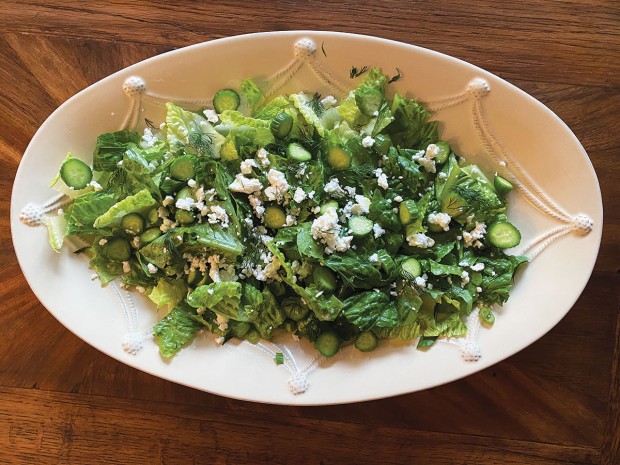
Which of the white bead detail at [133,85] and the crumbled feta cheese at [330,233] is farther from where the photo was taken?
the white bead detail at [133,85]

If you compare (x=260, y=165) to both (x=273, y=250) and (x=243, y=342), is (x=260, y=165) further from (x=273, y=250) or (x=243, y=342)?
(x=243, y=342)

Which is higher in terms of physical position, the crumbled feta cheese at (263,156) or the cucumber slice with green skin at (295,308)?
the crumbled feta cheese at (263,156)

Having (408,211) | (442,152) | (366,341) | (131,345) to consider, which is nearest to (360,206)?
(408,211)

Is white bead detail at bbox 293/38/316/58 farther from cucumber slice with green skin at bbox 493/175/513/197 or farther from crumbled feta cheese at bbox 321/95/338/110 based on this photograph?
cucumber slice with green skin at bbox 493/175/513/197

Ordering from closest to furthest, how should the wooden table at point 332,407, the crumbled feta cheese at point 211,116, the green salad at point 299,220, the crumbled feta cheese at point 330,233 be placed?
1. the crumbled feta cheese at point 330,233
2. the green salad at point 299,220
3. the crumbled feta cheese at point 211,116
4. the wooden table at point 332,407

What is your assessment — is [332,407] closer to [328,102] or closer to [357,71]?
[328,102]

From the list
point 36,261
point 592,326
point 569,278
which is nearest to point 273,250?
point 36,261

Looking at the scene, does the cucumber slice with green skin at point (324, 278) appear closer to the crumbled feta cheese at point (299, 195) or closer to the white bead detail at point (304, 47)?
the crumbled feta cheese at point (299, 195)

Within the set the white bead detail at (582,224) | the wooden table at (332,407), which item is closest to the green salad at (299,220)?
the white bead detail at (582,224)
